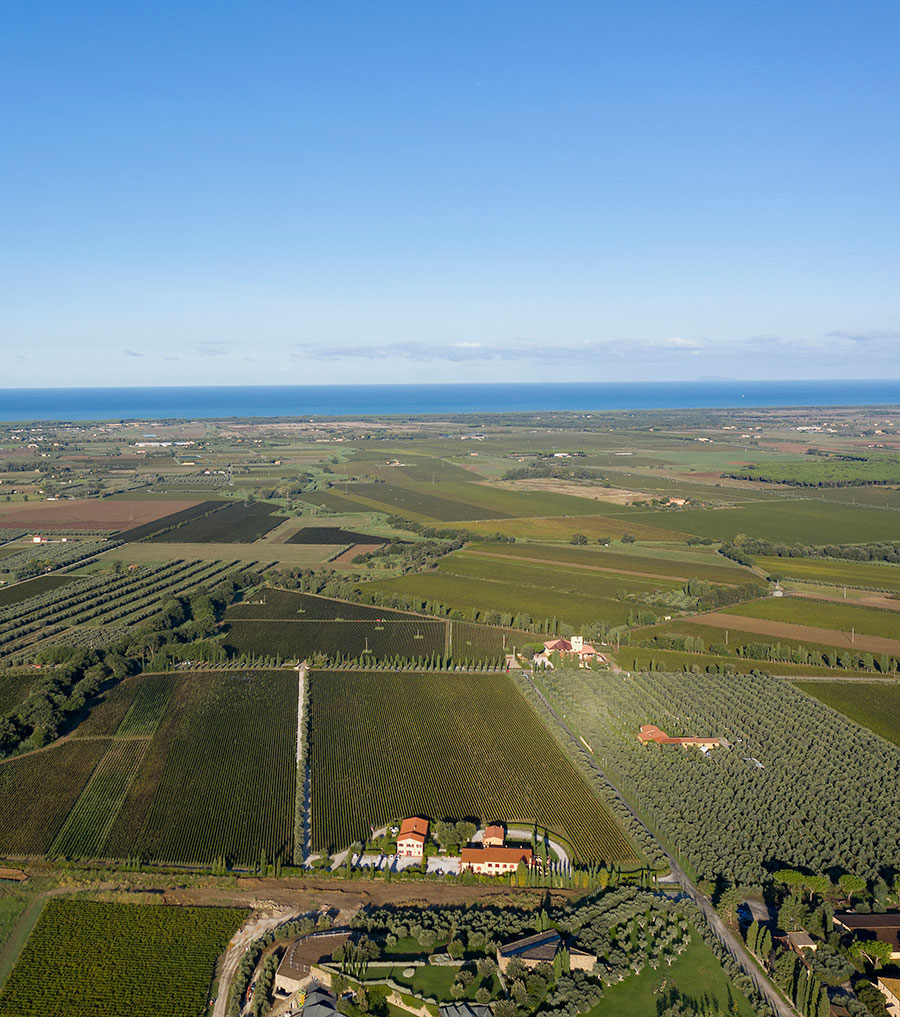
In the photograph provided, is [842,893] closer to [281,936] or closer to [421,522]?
[281,936]

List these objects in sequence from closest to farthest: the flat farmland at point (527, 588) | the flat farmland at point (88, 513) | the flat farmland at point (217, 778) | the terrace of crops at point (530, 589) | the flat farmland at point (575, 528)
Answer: the flat farmland at point (217, 778) < the terrace of crops at point (530, 589) < the flat farmland at point (527, 588) < the flat farmland at point (575, 528) < the flat farmland at point (88, 513)

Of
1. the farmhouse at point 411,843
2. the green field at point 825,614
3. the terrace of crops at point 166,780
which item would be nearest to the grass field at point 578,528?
Answer: the green field at point 825,614

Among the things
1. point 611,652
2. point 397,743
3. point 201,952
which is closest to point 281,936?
point 201,952

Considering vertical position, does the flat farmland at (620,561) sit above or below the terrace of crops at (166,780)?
above

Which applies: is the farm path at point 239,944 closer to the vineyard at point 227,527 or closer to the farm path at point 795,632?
the farm path at point 795,632

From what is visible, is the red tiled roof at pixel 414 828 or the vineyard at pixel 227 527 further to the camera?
the vineyard at pixel 227 527

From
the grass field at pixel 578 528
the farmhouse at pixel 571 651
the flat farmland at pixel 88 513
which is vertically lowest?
the farmhouse at pixel 571 651

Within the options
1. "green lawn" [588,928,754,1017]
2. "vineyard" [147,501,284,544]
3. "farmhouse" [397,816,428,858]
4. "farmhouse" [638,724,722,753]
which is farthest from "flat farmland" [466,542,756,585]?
"green lawn" [588,928,754,1017]
